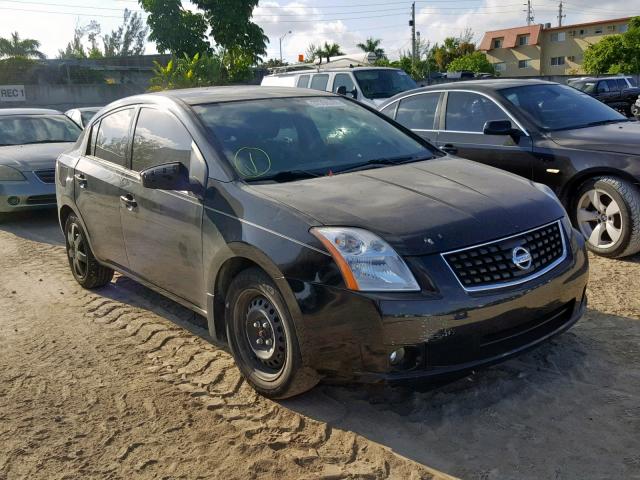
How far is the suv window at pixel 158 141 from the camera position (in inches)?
158

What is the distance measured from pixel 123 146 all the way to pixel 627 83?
24.1 m

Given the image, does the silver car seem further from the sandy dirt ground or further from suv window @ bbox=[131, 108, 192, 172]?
suv window @ bbox=[131, 108, 192, 172]

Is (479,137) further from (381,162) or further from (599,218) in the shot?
(381,162)

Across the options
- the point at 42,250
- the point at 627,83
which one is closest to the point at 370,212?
the point at 42,250

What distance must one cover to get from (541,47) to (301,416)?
7186 cm

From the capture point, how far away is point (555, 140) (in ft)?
19.6

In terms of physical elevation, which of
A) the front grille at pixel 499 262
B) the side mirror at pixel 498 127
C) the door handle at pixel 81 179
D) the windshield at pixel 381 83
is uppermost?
the windshield at pixel 381 83

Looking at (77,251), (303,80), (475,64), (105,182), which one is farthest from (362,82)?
(475,64)

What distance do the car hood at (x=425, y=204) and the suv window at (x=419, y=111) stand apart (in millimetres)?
3434

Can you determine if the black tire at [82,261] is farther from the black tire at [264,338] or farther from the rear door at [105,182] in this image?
the black tire at [264,338]

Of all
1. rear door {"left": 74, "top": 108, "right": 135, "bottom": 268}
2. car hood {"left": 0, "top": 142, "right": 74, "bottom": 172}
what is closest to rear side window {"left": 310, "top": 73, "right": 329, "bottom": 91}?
car hood {"left": 0, "top": 142, "right": 74, "bottom": 172}

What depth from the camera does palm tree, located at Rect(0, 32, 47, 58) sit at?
2017 inches

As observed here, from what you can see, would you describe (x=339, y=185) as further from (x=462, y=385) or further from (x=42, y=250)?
(x=42, y=250)

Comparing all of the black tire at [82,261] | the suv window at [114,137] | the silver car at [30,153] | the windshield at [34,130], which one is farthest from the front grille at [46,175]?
the suv window at [114,137]
